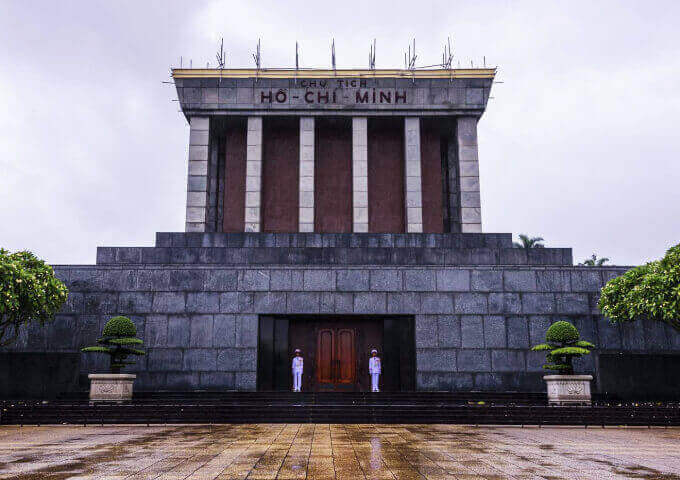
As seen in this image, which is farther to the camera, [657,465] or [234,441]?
[234,441]

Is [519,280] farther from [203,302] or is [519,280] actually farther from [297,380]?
[203,302]

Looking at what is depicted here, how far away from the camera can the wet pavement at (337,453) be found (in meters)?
9.29

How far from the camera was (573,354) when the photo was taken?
68.1 ft

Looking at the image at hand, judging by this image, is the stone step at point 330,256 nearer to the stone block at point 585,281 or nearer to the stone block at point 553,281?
the stone block at point 553,281

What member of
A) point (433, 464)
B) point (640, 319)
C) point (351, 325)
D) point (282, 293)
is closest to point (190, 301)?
point (282, 293)

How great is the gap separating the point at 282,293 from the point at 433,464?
15678 mm

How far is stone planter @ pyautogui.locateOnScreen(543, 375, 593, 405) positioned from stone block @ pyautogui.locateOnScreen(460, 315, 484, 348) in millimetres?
4010

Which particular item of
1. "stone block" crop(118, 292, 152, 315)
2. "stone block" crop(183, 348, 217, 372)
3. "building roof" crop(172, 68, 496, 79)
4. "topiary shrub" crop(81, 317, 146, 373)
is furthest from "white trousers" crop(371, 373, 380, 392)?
"building roof" crop(172, 68, 496, 79)

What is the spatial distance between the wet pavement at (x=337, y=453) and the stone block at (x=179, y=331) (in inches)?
297

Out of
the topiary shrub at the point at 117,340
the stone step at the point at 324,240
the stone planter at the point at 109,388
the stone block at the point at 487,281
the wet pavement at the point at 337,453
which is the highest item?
the stone step at the point at 324,240

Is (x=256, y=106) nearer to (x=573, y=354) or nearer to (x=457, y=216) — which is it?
(x=457, y=216)

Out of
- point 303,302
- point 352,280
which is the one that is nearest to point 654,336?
point 352,280

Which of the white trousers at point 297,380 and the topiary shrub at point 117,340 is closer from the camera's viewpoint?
the topiary shrub at point 117,340

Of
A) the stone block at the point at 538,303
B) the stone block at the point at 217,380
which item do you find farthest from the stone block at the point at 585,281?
the stone block at the point at 217,380
